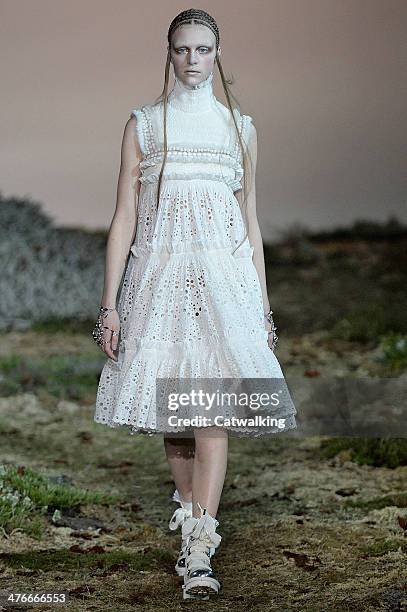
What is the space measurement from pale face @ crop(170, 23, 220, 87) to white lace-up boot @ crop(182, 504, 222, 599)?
111 cm

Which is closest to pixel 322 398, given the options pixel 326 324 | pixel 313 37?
pixel 326 324

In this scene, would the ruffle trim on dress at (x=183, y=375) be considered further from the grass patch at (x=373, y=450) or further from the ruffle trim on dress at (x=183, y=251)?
the grass patch at (x=373, y=450)

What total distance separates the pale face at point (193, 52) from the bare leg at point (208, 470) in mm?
919

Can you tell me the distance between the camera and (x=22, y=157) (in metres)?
6.27

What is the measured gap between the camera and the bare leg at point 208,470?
2.50 meters

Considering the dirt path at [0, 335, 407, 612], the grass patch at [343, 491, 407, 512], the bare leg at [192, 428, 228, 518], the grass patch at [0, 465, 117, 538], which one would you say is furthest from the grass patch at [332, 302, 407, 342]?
the bare leg at [192, 428, 228, 518]

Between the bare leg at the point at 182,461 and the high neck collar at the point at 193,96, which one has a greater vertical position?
the high neck collar at the point at 193,96

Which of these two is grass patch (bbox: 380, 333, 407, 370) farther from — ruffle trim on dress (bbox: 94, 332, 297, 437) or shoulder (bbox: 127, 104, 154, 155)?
shoulder (bbox: 127, 104, 154, 155)

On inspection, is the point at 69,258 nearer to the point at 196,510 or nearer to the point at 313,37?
the point at 313,37

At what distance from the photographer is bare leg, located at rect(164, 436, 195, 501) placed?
2752mm

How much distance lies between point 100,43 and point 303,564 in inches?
158

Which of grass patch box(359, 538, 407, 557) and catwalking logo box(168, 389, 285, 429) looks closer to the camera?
catwalking logo box(168, 389, 285, 429)

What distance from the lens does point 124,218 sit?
271 centimetres

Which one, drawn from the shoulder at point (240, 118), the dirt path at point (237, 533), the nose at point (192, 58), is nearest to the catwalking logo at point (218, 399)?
the dirt path at point (237, 533)
